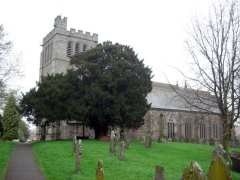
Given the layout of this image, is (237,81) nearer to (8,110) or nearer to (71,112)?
(71,112)

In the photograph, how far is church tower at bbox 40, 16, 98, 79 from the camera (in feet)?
145

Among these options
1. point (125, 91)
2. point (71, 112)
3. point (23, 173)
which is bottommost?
point (23, 173)

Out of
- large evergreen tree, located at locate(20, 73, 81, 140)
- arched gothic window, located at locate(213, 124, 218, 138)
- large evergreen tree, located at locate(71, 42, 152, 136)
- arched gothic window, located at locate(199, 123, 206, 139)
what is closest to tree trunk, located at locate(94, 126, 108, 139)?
large evergreen tree, located at locate(71, 42, 152, 136)

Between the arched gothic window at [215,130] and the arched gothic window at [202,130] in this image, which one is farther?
the arched gothic window at [215,130]

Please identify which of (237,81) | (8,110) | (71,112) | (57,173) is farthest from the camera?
(8,110)

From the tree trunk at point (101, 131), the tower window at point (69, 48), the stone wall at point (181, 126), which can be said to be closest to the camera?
the tree trunk at point (101, 131)

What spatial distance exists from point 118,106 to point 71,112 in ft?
14.1

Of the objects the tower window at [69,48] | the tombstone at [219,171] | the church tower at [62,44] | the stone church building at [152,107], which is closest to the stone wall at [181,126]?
the stone church building at [152,107]

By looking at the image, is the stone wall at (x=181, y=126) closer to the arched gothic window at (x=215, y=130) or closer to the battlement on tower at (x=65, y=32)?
the arched gothic window at (x=215, y=130)

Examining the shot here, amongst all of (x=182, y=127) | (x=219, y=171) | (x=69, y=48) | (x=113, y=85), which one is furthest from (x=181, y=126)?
(x=219, y=171)

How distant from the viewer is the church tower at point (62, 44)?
44219 millimetres

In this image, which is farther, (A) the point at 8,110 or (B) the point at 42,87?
(A) the point at 8,110

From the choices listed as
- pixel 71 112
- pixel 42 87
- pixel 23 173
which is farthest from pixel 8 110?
pixel 23 173

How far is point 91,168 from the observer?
13336 mm
